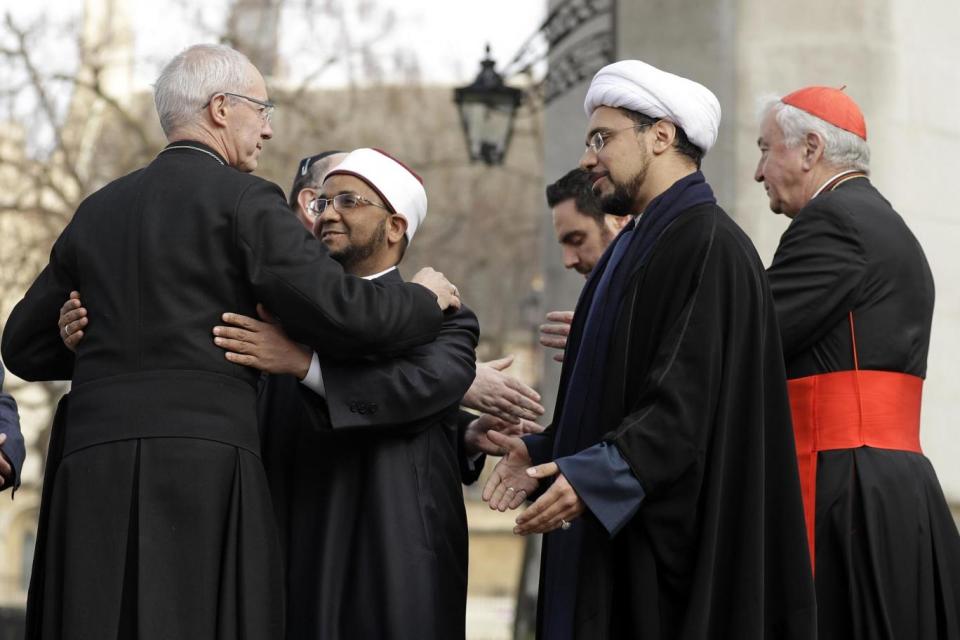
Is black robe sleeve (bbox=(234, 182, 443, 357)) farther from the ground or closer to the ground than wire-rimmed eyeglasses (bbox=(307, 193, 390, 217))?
closer to the ground

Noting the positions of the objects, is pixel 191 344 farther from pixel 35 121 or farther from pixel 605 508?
pixel 35 121

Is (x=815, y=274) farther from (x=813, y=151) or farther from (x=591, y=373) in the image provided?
(x=591, y=373)

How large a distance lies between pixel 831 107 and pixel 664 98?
1.05 meters

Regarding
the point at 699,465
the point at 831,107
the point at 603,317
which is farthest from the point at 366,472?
the point at 831,107

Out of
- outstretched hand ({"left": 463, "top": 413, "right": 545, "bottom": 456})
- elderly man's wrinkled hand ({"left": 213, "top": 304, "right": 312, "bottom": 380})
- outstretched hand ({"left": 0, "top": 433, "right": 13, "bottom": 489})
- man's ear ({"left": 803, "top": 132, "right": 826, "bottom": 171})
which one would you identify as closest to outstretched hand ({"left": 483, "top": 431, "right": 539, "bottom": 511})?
outstretched hand ({"left": 463, "top": 413, "right": 545, "bottom": 456})

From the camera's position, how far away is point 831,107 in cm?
580

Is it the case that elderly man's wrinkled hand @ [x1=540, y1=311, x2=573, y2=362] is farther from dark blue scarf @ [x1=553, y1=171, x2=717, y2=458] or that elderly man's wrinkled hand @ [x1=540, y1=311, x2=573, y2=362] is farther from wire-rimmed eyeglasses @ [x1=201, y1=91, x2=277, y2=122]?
wire-rimmed eyeglasses @ [x1=201, y1=91, x2=277, y2=122]

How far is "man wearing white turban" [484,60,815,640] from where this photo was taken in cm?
457

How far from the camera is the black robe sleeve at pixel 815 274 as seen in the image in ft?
17.5

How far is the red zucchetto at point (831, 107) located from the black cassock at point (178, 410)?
179 cm

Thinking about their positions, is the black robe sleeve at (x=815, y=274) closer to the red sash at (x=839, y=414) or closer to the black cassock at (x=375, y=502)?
the red sash at (x=839, y=414)

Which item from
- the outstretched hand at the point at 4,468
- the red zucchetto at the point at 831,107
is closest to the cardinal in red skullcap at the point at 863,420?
the red zucchetto at the point at 831,107

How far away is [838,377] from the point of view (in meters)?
5.39

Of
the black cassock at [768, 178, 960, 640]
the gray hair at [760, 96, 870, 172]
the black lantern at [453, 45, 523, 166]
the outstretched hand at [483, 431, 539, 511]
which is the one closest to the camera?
the outstretched hand at [483, 431, 539, 511]
